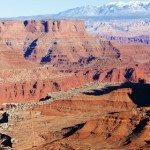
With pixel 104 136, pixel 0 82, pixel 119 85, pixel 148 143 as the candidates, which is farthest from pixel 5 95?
pixel 148 143

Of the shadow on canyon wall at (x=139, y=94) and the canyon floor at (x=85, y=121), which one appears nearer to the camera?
the canyon floor at (x=85, y=121)

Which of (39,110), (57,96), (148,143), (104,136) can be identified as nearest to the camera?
(148,143)

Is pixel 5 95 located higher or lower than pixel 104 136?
lower

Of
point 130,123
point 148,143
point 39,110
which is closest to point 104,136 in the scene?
point 130,123

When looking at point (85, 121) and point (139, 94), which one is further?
point (139, 94)

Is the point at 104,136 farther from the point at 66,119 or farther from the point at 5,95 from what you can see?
the point at 5,95

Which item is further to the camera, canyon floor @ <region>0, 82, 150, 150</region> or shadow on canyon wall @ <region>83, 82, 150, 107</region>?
shadow on canyon wall @ <region>83, 82, 150, 107</region>

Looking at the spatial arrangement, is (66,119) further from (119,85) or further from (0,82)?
(0,82)

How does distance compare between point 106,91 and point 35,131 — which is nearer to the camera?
point 35,131

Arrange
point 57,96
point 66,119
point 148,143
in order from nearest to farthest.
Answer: point 148,143, point 66,119, point 57,96
